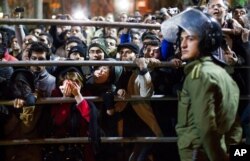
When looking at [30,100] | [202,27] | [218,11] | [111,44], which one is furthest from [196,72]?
[111,44]

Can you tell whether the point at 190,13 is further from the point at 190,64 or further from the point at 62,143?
the point at 62,143

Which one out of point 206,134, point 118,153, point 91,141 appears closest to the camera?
point 206,134

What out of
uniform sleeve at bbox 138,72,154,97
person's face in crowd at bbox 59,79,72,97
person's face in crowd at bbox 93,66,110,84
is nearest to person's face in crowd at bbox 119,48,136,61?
person's face in crowd at bbox 93,66,110,84

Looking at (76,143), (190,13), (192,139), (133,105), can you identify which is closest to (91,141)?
(76,143)

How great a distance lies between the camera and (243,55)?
4.72 m

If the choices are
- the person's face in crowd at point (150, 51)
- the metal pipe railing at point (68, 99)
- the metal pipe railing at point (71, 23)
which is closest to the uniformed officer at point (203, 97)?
the metal pipe railing at point (71, 23)

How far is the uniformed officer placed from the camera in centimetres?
305

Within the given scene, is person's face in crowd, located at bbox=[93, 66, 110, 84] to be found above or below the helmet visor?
below

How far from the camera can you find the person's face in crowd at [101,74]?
4551 millimetres

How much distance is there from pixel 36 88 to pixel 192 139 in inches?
72.3

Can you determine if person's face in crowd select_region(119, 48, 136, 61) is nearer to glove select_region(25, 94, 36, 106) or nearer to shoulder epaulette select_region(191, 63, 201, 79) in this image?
glove select_region(25, 94, 36, 106)

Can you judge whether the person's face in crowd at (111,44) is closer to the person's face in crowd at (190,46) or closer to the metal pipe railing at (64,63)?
the metal pipe railing at (64,63)

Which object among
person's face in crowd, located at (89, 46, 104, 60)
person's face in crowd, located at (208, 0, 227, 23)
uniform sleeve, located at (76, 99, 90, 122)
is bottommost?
uniform sleeve, located at (76, 99, 90, 122)

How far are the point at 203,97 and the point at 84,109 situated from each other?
5.06 ft
